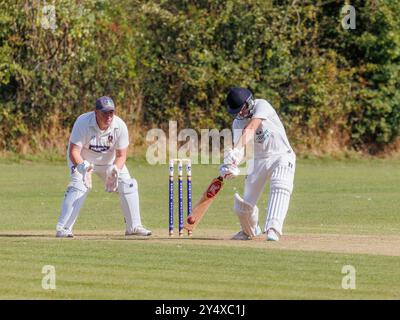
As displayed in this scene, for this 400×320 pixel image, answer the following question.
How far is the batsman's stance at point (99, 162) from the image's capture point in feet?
49.0

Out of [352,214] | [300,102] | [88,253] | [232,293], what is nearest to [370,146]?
[300,102]

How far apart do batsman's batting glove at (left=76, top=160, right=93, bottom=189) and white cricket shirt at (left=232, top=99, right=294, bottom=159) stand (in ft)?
6.03

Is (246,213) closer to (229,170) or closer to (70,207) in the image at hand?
(229,170)

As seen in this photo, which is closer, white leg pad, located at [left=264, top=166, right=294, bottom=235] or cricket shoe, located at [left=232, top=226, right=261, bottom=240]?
white leg pad, located at [left=264, top=166, right=294, bottom=235]

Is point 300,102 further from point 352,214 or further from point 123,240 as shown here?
point 123,240

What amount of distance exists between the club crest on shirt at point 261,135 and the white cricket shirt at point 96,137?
75.2 inches

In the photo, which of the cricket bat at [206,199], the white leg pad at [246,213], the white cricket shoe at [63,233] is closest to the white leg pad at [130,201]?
the white cricket shoe at [63,233]

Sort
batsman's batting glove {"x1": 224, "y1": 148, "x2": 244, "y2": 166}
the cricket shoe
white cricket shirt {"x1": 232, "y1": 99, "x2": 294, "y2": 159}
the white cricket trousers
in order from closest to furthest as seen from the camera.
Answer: batsman's batting glove {"x1": 224, "y1": 148, "x2": 244, "y2": 166}, the white cricket trousers, white cricket shirt {"x1": 232, "y1": 99, "x2": 294, "y2": 159}, the cricket shoe

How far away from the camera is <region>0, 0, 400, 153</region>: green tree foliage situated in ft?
104

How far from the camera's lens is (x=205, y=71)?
3250cm

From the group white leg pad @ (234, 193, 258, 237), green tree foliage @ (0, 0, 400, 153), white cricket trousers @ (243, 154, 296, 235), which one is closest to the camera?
white cricket trousers @ (243, 154, 296, 235)

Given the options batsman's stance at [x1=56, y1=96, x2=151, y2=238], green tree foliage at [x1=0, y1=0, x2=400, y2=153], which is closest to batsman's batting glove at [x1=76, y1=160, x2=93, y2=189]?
batsman's stance at [x1=56, y1=96, x2=151, y2=238]

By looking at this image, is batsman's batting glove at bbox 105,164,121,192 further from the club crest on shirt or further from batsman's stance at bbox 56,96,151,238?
the club crest on shirt

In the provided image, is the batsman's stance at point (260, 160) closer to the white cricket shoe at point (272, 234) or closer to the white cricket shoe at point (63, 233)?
the white cricket shoe at point (272, 234)
